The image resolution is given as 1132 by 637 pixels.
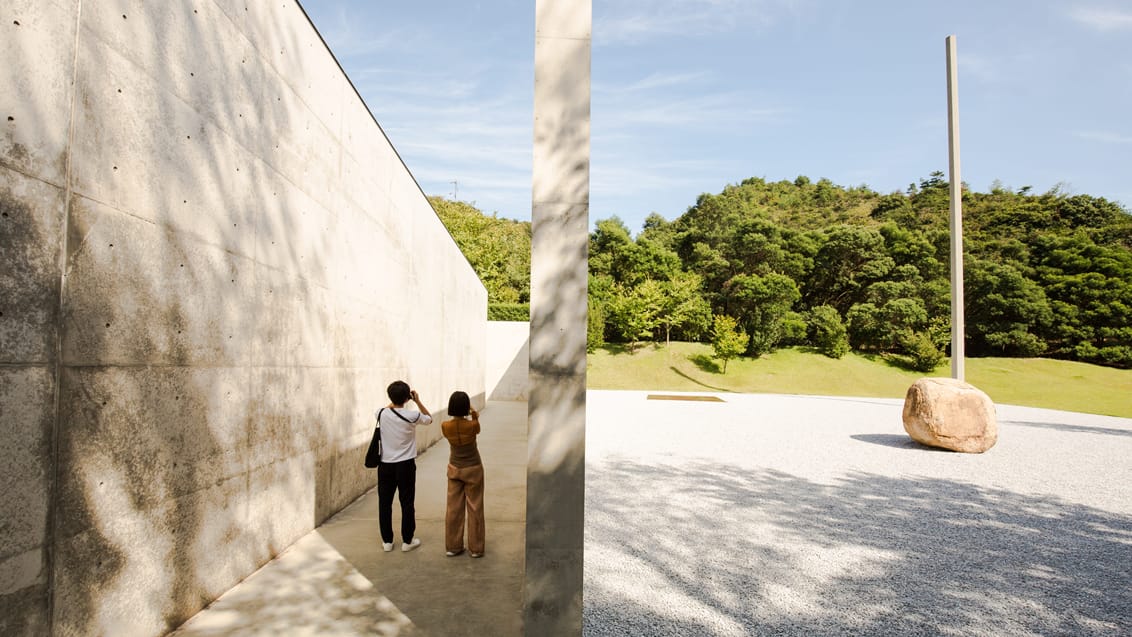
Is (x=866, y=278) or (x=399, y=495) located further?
(x=866, y=278)

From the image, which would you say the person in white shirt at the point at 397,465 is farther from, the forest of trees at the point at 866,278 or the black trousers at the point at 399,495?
the forest of trees at the point at 866,278

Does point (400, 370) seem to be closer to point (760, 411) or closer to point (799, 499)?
point (799, 499)

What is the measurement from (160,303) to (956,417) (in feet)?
40.7

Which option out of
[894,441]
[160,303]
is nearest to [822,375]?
[894,441]

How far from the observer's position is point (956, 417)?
419 inches

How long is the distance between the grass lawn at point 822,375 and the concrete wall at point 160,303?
29.2 metres

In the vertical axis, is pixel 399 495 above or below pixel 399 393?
below

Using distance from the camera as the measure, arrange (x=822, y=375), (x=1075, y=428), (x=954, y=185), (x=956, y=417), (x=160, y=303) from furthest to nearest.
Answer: (x=822, y=375) → (x=1075, y=428) → (x=954, y=185) → (x=956, y=417) → (x=160, y=303)

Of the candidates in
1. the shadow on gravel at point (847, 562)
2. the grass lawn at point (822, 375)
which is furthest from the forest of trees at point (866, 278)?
the shadow on gravel at point (847, 562)

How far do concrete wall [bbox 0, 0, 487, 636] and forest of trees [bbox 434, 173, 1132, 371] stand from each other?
110 feet

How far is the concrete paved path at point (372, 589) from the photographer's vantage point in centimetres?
346

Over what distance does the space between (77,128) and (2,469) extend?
155cm

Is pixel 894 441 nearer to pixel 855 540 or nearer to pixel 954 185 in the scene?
pixel 954 185

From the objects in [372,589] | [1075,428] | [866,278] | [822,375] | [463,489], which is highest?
[866,278]
